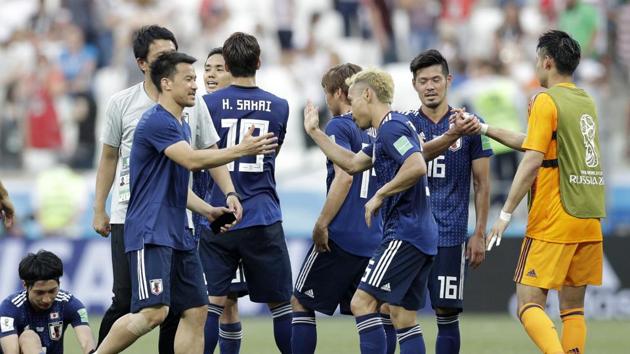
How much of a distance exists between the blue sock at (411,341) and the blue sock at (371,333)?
0.52ft

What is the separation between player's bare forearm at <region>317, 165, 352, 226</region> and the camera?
9805 millimetres

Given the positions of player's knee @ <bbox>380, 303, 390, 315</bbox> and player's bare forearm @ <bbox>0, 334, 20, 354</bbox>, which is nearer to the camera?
player's bare forearm @ <bbox>0, 334, 20, 354</bbox>

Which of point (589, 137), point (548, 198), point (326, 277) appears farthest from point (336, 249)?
point (589, 137)

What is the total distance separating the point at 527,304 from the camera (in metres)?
9.12

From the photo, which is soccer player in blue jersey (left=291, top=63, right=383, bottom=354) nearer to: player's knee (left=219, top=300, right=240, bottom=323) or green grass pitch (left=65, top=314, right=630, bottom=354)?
player's knee (left=219, top=300, right=240, bottom=323)

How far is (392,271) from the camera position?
9070 mm

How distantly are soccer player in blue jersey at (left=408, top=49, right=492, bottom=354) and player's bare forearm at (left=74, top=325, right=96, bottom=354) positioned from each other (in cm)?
257

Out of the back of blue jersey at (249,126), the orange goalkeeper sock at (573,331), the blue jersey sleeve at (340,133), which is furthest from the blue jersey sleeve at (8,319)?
the orange goalkeeper sock at (573,331)

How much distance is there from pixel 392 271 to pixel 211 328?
1760mm

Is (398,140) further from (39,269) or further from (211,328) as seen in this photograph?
(39,269)

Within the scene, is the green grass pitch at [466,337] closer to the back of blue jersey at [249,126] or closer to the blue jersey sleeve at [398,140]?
the back of blue jersey at [249,126]

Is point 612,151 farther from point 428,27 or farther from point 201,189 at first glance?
point 201,189

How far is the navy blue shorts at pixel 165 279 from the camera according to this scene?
8531mm

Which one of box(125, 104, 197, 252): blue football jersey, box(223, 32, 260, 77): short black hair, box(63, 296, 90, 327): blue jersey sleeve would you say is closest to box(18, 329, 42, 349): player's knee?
box(63, 296, 90, 327): blue jersey sleeve
